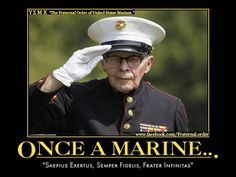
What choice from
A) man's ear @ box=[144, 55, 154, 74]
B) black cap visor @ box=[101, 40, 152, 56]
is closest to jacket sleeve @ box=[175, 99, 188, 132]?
man's ear @ box=[144, 55, 154, 74]

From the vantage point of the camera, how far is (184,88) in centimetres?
579

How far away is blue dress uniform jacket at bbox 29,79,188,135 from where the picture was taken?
537 centimetres

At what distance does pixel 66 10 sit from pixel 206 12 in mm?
1024

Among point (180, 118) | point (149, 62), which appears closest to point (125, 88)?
point (149, 62)

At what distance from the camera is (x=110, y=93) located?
5.42 meters

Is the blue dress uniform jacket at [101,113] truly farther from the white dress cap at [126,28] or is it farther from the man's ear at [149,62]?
the white dress cap at [126,28]

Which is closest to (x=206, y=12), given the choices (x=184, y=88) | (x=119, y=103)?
(x=184, y=88)

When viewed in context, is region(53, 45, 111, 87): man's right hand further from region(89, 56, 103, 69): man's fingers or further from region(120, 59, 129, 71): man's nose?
region(120, 59, 129, 71): man's nose

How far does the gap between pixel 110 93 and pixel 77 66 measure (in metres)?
0.35

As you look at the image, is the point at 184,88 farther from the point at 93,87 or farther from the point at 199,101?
the point at 93,87

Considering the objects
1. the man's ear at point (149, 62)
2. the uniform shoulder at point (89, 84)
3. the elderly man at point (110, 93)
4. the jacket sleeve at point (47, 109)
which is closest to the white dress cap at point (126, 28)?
the elderly man at point (110, 93)

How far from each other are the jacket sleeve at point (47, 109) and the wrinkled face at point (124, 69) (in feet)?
1.12

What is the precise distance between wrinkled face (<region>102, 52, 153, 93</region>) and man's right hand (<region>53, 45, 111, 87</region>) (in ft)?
0.31

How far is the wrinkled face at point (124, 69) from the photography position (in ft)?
17.3
